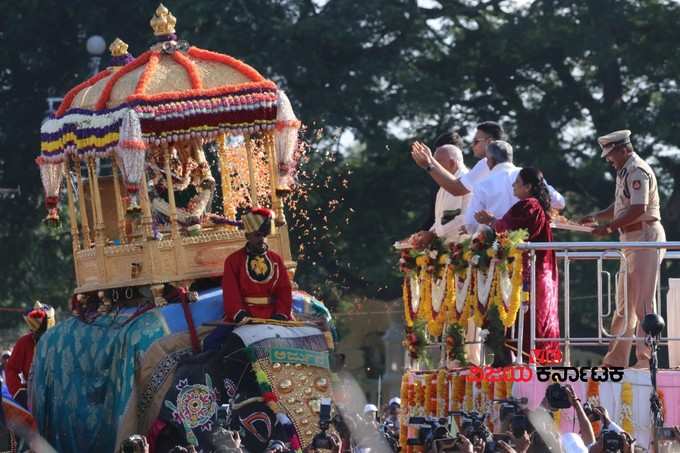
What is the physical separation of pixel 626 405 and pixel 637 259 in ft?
4.03

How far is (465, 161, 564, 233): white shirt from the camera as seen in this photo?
13.3 metres

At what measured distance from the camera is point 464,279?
13109 mm

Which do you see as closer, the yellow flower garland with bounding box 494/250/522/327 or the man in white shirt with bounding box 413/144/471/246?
the yellow flower garland with bounding box 494/250/522/327

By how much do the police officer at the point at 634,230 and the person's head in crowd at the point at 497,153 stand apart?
0.79 metres

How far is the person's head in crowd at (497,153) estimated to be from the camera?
530 inches

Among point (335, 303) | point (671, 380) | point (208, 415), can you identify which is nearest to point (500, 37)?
point (335, 303)

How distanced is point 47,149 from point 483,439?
266 inches

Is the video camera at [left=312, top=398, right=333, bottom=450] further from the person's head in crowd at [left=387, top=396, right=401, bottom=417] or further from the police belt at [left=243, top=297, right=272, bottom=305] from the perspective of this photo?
the person's head in crowd at [left=387, top=396, right=401, bottom=417]

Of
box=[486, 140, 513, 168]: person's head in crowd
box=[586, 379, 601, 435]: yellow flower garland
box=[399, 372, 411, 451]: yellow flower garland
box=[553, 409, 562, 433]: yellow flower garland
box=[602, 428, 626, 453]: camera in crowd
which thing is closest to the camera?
box=[602, 428, 626, 453]: camera in crowd

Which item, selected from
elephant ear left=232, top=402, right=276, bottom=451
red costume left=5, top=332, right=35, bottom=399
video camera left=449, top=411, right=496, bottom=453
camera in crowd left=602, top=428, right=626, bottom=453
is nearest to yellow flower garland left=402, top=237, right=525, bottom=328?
video camera left=449, top=411, right=496, bottom=453

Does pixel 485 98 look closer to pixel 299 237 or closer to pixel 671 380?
pixel 299 237

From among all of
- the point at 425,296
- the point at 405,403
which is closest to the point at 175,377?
the point at 405,403

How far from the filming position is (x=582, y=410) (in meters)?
10.7

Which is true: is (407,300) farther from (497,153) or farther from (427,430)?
(427,430)
